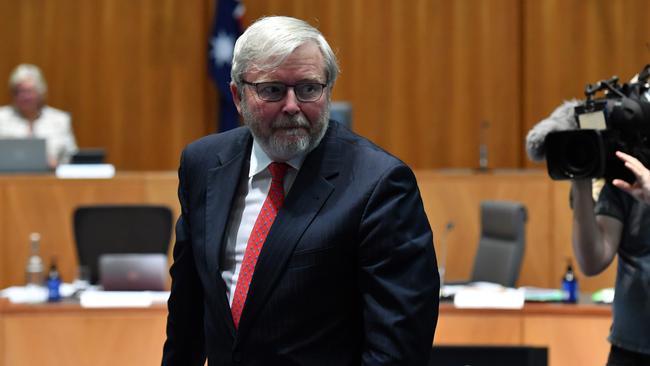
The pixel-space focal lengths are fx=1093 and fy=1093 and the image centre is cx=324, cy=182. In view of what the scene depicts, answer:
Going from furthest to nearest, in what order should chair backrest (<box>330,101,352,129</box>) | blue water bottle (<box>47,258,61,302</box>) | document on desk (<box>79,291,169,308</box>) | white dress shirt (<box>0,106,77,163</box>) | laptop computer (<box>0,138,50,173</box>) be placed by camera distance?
white dress shirt (<box>0,106,77,163</box>), laptop computer (<box>0,138,50,173</box>), chair backrest (<box>330,101,352,129</box>), blue water bottle (<box>47,258,61,302</box>), document on desk (<box>79,291,169,308</box>)

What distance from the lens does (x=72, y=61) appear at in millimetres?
9031

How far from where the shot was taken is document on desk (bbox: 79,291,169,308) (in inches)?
173

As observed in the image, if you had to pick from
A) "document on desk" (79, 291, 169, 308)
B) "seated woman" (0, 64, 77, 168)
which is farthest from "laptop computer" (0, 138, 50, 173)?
"document on desk" (79, 291, 169, 308)

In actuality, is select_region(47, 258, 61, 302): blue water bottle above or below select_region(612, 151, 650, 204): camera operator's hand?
below

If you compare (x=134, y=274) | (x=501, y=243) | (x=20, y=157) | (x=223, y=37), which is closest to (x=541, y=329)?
(x=501, y=243)

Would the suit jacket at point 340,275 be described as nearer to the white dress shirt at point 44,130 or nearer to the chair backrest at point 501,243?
the chair backrest at point 501,243

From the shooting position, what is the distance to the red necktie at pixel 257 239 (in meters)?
2.08

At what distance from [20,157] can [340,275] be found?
17.2 ft

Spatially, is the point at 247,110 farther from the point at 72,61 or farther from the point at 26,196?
the point at 72,61

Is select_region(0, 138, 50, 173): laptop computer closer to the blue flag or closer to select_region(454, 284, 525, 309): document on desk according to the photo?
the blue flag

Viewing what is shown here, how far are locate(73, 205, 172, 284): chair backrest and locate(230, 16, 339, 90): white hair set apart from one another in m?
3.95

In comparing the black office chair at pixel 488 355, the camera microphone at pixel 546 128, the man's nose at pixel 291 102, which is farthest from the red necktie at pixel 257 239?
the black office chair at pixel 488 355

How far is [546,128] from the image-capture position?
3.06m

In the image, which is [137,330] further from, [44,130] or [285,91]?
[44,130]
